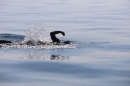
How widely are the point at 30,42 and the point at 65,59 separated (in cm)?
497

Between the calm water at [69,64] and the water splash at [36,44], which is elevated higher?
the water splash at [36,44]

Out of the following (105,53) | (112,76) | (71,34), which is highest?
(71,34)

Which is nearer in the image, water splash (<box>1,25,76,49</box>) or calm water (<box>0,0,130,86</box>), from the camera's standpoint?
calm water (<box>0,0,130,86</box>)

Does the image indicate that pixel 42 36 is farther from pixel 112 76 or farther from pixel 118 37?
pixel 112 76

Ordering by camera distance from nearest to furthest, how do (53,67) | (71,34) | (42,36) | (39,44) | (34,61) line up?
(53,67) < (34,61) < (39,44) < (42,36) < (71,34)

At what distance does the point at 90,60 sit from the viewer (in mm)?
18328

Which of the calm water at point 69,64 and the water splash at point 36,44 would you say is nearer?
the calm water at point 69,64

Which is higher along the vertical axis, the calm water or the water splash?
the water splash

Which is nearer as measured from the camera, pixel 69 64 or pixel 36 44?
pixel 69 64

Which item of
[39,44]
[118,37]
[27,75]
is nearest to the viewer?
[27,75]

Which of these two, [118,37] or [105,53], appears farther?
[118,37]

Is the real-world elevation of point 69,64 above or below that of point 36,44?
below

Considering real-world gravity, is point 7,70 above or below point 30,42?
below

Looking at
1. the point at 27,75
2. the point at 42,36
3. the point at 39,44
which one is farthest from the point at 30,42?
the point at 27,75
